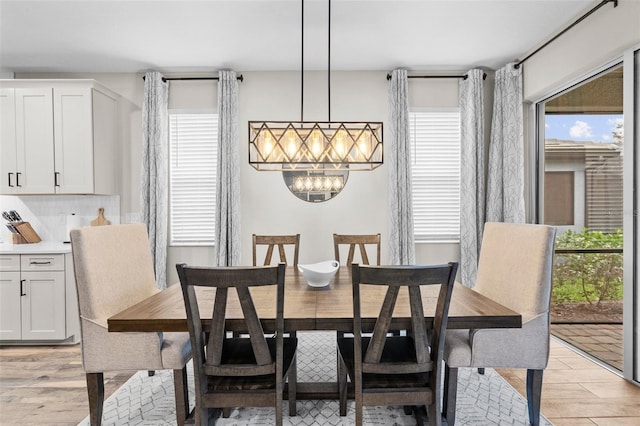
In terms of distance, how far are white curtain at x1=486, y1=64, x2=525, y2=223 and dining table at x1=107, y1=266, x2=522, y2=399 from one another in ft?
6.62

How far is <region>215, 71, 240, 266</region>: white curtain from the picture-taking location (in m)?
4.03

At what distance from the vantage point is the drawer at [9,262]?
141 inches

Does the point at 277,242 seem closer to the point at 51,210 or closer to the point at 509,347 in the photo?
the point at 509,347

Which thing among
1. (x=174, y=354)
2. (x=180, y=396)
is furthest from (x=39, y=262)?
(x=180, y=396)

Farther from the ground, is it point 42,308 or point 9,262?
point 9,262

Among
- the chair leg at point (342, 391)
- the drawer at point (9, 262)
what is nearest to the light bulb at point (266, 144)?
the chair leg at point (342, 391)

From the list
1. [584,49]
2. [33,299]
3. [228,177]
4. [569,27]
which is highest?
[569,27]

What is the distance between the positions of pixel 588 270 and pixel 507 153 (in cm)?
134

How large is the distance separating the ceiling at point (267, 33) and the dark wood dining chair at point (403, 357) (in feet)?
7.50

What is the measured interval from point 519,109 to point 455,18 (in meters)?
1.34

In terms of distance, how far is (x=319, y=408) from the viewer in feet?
7.87

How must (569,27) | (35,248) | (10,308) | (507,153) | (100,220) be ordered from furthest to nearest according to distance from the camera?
(100,220) → (507,153) → (35,248) → (10,308) → (569,27)

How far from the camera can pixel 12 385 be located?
9.13ft

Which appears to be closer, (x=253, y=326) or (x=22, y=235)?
(x=253, y=326)
